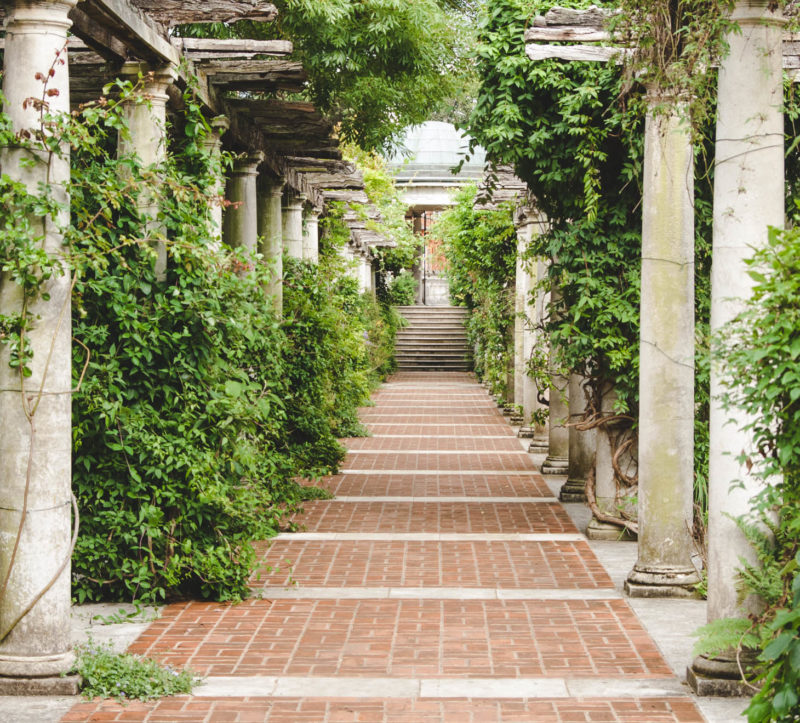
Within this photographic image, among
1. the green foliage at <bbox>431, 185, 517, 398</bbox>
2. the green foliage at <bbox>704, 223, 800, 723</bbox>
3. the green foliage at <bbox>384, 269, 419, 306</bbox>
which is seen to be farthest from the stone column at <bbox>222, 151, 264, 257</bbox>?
the green foliage at <bbox>384, 269, 419, 306</bbox>

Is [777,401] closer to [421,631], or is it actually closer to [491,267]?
[421,631]

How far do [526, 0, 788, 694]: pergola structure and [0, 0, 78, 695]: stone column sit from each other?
126 inches

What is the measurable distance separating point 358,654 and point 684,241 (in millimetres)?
3554

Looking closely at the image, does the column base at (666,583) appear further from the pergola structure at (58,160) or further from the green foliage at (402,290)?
the green foliage at (402,290)

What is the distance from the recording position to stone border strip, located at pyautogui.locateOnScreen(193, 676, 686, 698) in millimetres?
5727

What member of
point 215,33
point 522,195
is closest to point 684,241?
point 215,33

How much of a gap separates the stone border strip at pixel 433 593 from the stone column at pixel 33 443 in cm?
220

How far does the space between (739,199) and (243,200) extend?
7755mm

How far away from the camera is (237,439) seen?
25.8 ft

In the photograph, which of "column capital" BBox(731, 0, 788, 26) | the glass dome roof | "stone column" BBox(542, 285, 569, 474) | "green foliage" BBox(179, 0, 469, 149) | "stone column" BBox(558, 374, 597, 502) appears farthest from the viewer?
the glass dome roof

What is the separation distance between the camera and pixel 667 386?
7.71 m

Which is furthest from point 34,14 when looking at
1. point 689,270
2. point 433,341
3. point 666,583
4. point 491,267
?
point 433,341

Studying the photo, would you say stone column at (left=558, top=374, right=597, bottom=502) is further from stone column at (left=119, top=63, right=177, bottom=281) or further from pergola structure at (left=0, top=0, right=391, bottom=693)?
stone column at (left=119, top=63, right=177, bottom=281)

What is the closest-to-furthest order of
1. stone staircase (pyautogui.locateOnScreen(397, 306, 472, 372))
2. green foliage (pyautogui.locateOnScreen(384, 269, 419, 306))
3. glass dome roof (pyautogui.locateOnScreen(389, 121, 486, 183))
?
stone staircase (pyautogui.locateOnScreen(397, 306, 472, 372)) → green foliage (pyautogui.locateOnScreen(384, 269, 419, 306)) → glass dome roof (pyautogui.locateOnScreen(389, 121, 486, 183))
